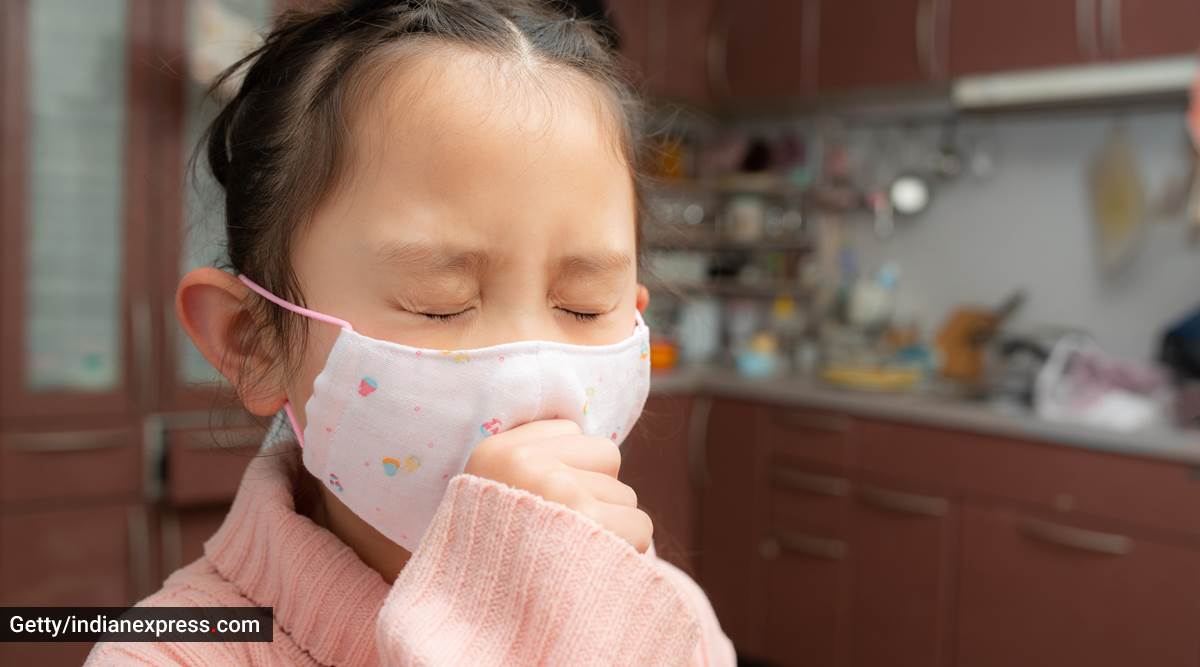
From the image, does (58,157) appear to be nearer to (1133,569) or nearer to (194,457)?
(194,457)

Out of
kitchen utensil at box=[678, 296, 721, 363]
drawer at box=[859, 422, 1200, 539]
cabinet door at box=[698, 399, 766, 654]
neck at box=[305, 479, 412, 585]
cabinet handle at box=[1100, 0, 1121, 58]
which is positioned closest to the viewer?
neck at box=[305, 479, 412, 585]

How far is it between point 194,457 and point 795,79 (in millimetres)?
2168

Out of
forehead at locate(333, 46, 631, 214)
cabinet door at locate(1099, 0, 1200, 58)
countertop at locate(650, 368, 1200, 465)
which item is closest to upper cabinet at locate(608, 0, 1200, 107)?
cabinet door at locate(1099, 0, 1200, 58)

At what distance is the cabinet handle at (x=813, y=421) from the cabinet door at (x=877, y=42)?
1.03 metres

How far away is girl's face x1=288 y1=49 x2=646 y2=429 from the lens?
1.95 feet

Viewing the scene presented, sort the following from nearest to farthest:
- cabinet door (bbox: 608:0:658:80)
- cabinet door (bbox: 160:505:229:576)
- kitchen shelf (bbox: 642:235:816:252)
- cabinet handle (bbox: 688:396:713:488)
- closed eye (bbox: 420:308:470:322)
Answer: closed eye (bbox: 420:308:470:322)
cabinet door (bbox: 160:505:229:576)
cabinet handle (bbox: 688:396:713:488)
cabinet door (bbox: 608:0:658:80)
kitchen shelf (bbox: 642:235:816:252)

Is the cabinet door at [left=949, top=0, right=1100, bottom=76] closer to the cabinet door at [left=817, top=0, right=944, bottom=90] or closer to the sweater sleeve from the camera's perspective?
the cabinet door at [left=817, top=0, right=944, bottom=90]

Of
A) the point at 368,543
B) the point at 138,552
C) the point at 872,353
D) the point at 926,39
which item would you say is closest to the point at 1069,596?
the point at 872,353

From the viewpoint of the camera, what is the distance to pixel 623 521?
0.56m

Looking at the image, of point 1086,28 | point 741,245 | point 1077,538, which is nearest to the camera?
point 1077,538

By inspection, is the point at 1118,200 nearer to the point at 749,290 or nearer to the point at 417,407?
the point at 749,290

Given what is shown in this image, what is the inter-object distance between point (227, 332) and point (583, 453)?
0.31 metres

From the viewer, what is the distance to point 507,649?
1.75 feet

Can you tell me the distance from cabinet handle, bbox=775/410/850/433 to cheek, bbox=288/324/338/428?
2240mm
